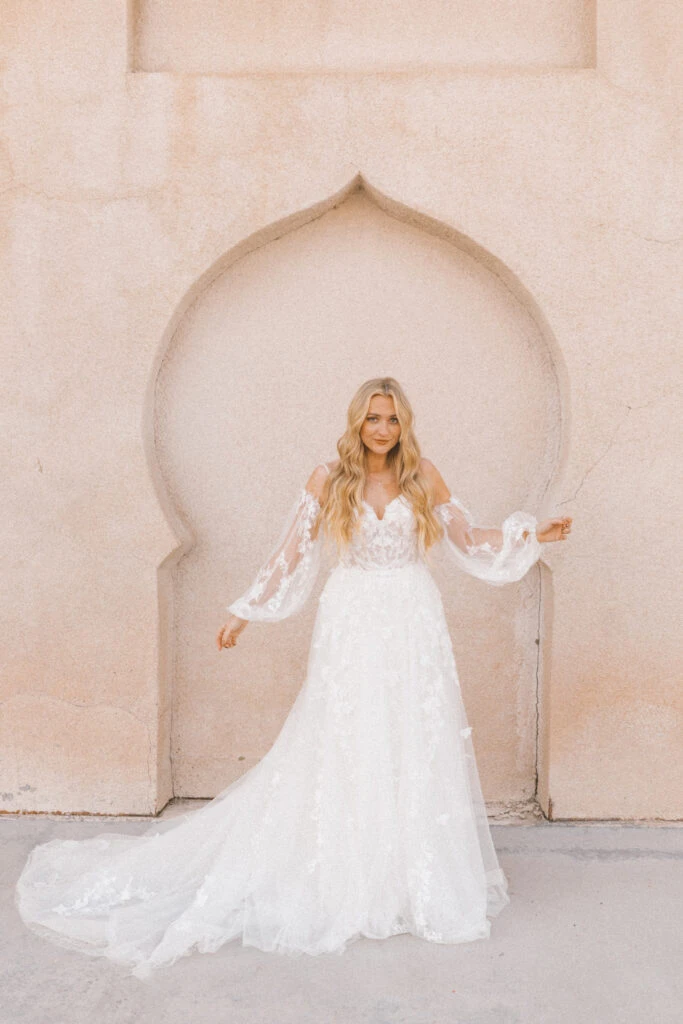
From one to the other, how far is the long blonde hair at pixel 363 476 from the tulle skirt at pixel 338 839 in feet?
0.63

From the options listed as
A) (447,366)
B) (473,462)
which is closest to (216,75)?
(447,366)

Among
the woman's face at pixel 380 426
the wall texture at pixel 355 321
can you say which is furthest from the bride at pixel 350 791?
the wall texture at pixel 355 321

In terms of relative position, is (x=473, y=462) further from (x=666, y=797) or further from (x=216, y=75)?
(x=216, y=75)

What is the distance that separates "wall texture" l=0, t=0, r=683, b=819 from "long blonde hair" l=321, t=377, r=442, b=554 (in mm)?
1019

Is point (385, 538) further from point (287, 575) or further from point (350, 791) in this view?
point (350, 791)

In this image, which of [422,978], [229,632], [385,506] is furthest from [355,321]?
[422,978]

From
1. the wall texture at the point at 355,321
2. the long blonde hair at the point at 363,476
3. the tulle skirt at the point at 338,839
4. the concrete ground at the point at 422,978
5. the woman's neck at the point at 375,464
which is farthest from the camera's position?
the wall texture at the point at 355,321

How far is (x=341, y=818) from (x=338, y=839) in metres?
0.08

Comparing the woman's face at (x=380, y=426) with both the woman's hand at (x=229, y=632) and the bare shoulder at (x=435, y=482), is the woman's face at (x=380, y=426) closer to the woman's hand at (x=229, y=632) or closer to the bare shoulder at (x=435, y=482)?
the bare shoulder at (x=435, y=482)

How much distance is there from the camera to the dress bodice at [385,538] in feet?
12.4

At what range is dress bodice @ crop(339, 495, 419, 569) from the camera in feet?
12.4

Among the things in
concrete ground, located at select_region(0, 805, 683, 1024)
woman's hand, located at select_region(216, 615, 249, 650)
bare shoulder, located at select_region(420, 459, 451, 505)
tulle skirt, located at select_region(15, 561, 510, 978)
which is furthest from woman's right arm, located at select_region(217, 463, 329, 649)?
concrete ground, located at select_region(0, 805, 683, 1024)

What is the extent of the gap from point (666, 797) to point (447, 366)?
238 cm

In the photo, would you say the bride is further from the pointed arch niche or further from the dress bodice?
the pointed arch niche
